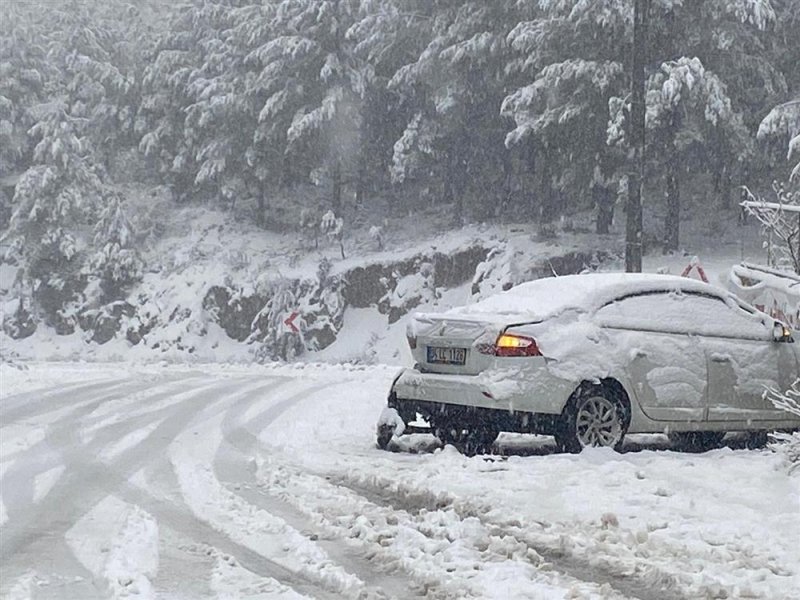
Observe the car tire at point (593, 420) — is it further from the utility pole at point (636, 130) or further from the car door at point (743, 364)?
the utility pole at point (636, 130)

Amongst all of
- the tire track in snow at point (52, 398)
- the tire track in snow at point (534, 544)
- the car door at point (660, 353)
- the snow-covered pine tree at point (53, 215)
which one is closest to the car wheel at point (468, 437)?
the car door at point (660, 353)

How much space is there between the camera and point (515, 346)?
8289mm

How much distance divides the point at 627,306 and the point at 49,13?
45.2 meters

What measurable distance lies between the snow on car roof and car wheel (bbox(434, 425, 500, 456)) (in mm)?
971

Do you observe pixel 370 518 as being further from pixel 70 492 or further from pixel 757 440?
pixel 757 440

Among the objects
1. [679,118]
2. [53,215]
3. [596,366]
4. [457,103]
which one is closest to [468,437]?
[596,366]

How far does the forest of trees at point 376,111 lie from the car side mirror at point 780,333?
12682 millimetres

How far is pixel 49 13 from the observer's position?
48.2m

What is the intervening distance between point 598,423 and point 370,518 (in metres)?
2.82

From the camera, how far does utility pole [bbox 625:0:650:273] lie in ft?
55.4

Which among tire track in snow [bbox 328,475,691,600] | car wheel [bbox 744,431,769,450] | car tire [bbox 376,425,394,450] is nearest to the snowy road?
tire track in snow [bbox 328,475,691,600]

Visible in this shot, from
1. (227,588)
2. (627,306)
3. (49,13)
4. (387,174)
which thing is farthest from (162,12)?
(227,588)

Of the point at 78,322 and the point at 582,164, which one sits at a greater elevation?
the point at 582,164

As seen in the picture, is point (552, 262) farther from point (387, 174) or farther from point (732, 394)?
point (732, 394)
